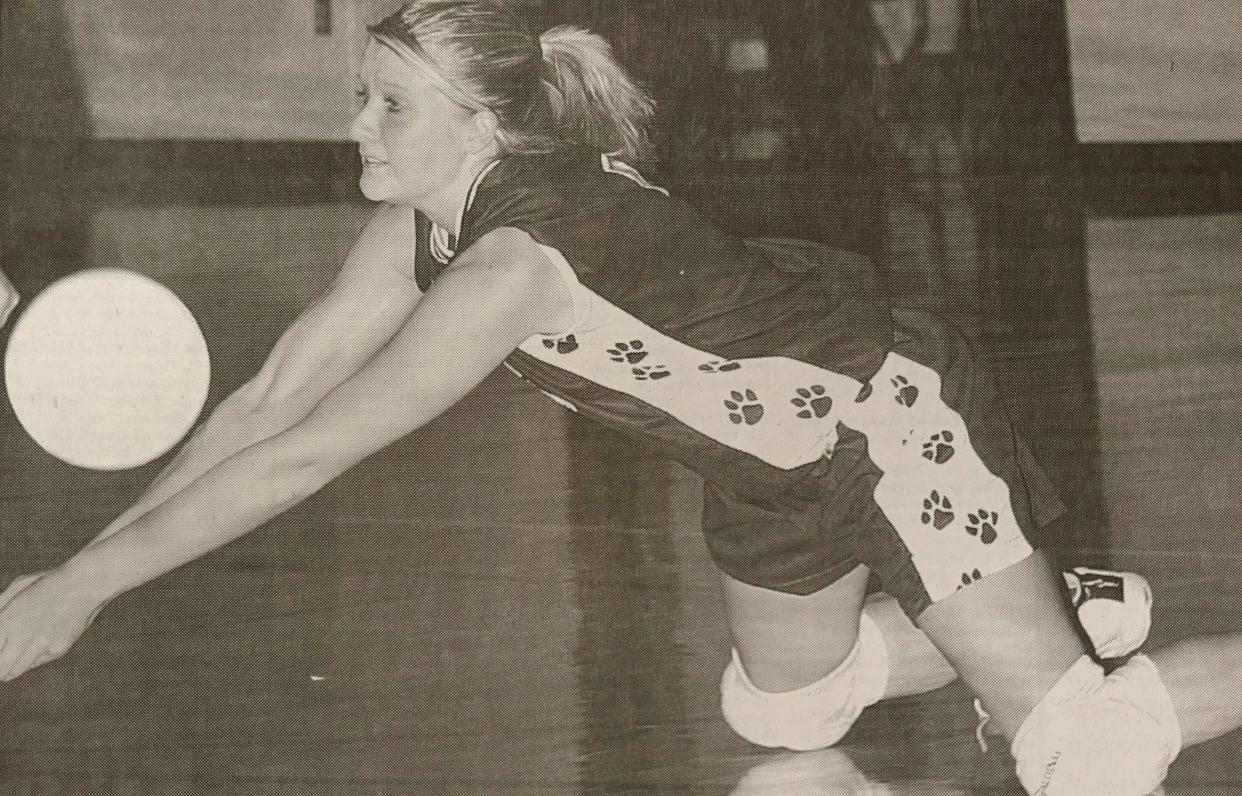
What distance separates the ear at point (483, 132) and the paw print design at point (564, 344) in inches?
13.5

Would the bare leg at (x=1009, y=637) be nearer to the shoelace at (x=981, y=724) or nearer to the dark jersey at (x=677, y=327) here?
the shoelace at (x=981, y=724)

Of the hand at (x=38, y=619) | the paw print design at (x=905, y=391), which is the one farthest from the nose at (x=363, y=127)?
the paw print design at (x=905, y=391)

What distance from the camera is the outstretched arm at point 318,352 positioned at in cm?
223

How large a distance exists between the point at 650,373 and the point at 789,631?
524 mm

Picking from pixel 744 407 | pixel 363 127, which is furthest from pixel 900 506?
pixel 363 127

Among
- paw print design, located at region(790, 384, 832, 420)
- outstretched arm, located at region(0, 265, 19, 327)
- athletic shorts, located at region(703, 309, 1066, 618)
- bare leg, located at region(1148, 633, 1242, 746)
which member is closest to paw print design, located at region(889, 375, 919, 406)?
athletic shorts, located at region(703, 309, 1066, 618)

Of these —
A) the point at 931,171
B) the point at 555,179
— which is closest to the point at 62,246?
the point at 555,179

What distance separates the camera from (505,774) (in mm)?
2234

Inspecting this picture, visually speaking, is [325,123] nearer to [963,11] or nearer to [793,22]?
[793,22]

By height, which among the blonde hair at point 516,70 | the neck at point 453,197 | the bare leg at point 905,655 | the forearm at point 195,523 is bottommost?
the bare leg at point 905,655

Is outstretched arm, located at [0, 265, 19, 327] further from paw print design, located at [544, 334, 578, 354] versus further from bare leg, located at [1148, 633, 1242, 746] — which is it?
bare leg, located at [1148, 633, 1242, 746]

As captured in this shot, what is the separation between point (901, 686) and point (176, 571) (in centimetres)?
129

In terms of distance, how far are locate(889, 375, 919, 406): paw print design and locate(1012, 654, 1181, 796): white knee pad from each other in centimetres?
55

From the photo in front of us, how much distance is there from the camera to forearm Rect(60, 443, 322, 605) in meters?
2.20
